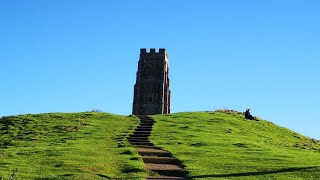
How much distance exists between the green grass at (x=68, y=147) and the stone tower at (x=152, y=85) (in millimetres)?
48936

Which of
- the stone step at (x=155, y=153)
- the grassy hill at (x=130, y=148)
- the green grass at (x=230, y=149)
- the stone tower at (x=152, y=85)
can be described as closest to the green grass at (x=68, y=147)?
the grassy hill at (x=130, y=148)

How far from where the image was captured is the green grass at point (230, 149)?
2605 centimetres

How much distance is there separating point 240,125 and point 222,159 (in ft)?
88.4

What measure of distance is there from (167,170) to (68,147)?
1133cm

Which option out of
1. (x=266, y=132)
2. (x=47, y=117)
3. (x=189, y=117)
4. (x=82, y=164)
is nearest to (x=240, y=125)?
(x=266, y=132)

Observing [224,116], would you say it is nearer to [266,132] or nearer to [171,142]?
[266,132]

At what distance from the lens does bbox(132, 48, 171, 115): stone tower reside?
11081 cm

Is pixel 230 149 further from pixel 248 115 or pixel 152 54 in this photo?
pixel 152 54

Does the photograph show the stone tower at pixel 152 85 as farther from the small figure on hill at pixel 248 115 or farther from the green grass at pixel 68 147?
the green grass at pixel 68 147

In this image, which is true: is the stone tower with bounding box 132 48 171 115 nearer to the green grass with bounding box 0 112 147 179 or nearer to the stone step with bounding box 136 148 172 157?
the green grass with bounding box 0 112 147 179

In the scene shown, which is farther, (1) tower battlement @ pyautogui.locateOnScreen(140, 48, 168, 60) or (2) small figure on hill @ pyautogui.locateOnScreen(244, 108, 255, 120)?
(1) tower battlement @ pyautogui.locateOnScreen(140, 48, 168, 60)

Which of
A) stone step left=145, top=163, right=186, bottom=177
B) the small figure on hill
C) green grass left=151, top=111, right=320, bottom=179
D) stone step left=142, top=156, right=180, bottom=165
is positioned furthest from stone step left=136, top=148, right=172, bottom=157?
the small figure on hill

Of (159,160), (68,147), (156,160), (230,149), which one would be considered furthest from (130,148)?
(230,149)

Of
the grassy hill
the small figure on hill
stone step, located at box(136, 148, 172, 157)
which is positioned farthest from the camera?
the small figure on hill
